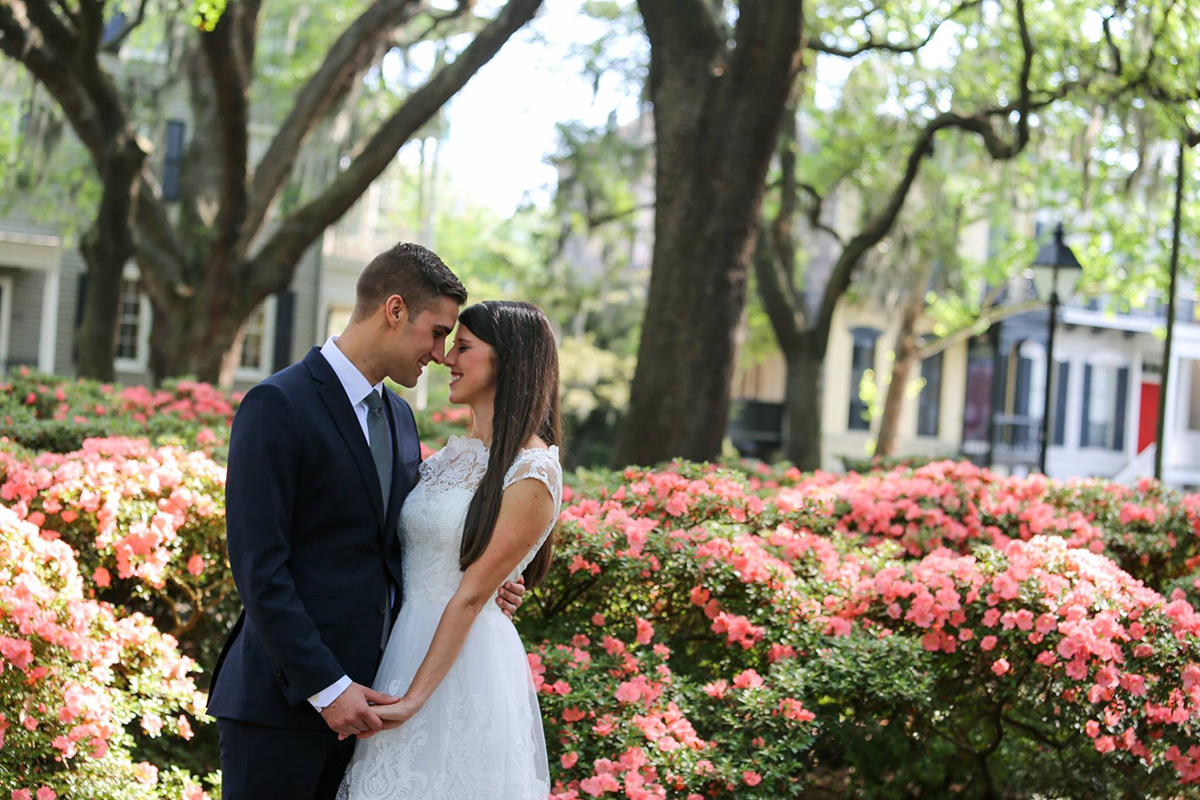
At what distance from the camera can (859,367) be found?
113 feet

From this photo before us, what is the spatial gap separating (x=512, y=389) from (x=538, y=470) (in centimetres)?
26

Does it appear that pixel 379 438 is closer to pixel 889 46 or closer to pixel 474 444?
pixel 474 444

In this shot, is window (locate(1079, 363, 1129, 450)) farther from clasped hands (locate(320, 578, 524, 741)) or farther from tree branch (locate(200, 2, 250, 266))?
clasped hands (locate(320, 578, 524, 741))

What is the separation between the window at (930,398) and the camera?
35.0 metres

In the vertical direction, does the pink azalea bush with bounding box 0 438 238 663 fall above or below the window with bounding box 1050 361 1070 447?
below

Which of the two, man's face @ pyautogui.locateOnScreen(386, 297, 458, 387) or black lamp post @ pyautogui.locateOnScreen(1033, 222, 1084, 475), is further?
black lamp post @ pyautogui.locateOnScreen(1033, 222, 1084, 475)

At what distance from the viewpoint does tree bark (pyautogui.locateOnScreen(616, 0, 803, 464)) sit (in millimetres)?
9195

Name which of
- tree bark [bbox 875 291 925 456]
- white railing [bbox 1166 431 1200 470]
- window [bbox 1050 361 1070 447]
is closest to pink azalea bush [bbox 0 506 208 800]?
tree bark [bbox 875 291 925 456]

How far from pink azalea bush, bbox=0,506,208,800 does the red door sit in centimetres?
3731

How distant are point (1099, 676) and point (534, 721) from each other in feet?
7.66

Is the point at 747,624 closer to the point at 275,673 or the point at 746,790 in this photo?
the point at 746,790

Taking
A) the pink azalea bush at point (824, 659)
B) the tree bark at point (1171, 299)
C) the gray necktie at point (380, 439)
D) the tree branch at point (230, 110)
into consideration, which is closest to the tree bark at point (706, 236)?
the pink azalea bush at point (824, 659)

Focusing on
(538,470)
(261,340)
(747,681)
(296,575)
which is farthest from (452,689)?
(261,340)

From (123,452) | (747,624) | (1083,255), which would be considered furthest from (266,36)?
(747,624)
